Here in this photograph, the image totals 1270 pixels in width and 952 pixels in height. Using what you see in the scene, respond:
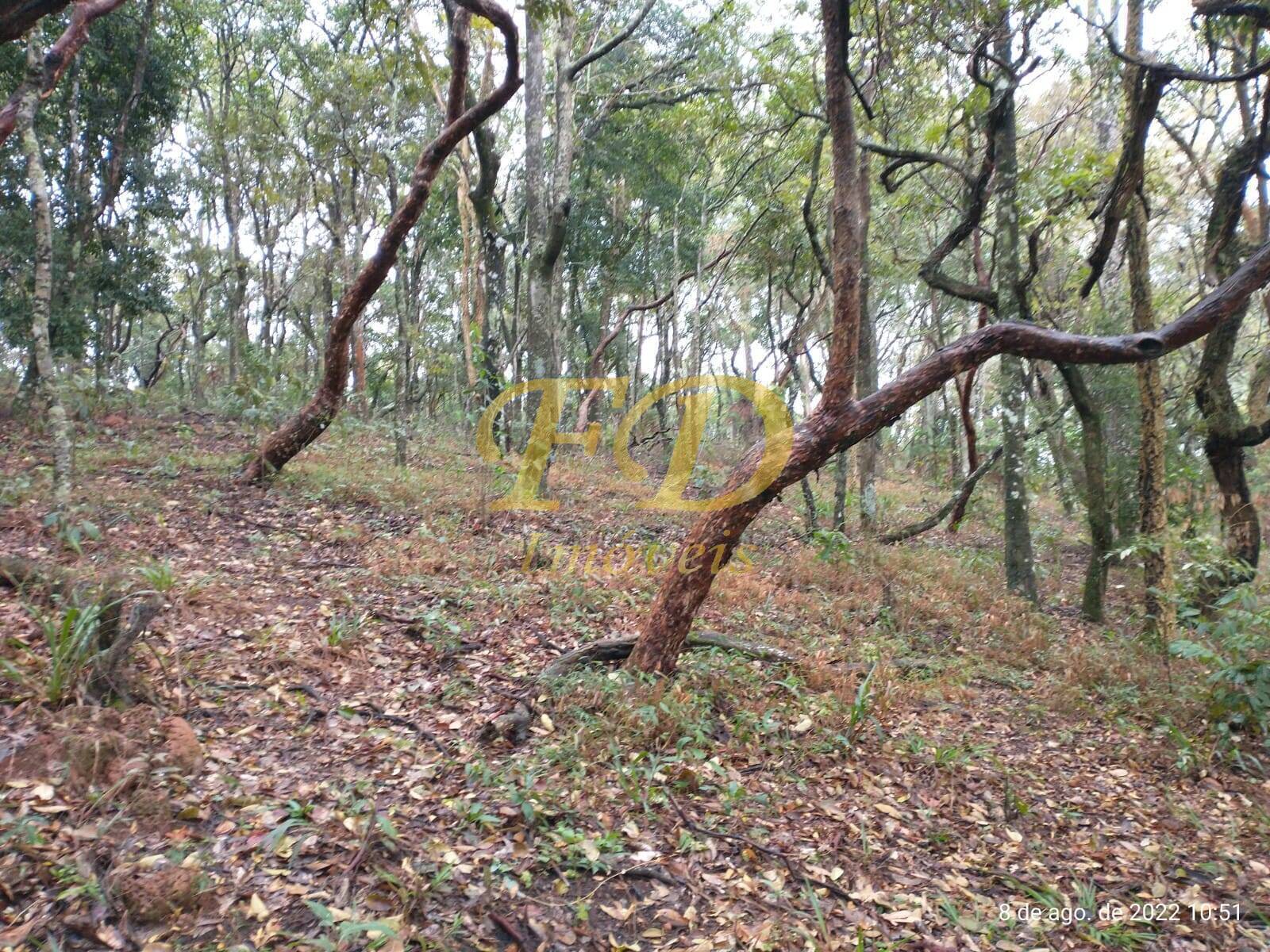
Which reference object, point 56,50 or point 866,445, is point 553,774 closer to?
point 56,50

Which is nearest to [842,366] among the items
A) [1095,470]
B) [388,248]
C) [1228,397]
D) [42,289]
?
[1095,470]

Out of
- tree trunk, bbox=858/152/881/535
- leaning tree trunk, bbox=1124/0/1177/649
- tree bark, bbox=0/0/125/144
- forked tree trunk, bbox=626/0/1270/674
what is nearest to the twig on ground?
forked tree trunk, bbox=626/0/1270/674

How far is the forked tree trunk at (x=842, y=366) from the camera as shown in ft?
15.6

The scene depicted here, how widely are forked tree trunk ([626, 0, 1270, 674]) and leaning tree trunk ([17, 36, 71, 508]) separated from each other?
4833 mm

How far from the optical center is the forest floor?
3.04 metres

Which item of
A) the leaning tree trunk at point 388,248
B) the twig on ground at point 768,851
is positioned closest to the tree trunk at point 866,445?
the leaning tree trunk at point 388,248

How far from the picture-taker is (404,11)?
9.87 m

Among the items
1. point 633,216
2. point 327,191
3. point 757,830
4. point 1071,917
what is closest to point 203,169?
point 327,191

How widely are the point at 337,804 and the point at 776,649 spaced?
3.43 m

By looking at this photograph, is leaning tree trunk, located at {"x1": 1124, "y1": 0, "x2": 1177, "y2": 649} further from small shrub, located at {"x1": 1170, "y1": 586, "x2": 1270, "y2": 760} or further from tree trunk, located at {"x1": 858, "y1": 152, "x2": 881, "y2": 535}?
tree trunk, located at {"x1": 858, "y1": 152, "x2": 881, "y2": 535}

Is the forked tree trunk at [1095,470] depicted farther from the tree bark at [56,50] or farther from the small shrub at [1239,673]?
the tree bark at [56,50]

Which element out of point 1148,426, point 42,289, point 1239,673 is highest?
point 42,289

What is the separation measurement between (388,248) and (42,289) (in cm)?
298

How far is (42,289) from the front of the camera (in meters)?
6.17
